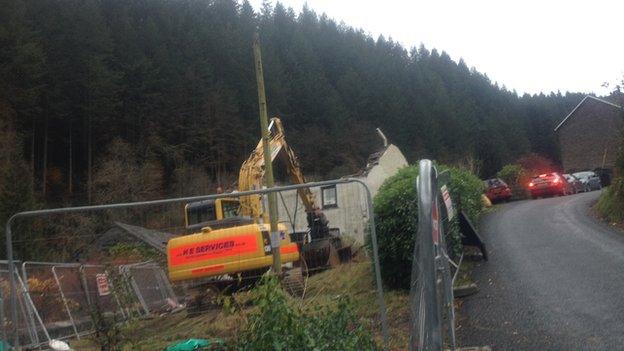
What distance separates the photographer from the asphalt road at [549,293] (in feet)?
27.1

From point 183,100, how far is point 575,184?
29.5m

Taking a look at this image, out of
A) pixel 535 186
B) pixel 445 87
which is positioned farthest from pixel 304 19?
pixel 535 186

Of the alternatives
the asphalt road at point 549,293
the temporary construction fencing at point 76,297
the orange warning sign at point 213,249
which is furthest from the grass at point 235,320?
the asphalt road at point 549,293

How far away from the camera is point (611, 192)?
19125 mm

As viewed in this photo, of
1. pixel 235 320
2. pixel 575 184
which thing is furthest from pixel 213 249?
pixel 575 184

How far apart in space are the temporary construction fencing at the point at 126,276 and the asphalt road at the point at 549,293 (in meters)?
1.56

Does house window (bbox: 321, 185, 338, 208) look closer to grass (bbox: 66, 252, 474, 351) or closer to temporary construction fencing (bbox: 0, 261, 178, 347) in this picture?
grass (bbox: 66, 252, 474, 351)

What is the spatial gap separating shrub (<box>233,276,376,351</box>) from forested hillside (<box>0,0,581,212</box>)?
2394 centimetres

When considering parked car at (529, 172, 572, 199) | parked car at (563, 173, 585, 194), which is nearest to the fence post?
parked car at (529, 172, 572, 199)

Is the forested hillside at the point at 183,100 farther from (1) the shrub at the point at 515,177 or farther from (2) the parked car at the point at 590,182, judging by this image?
(2) the parked car at the point at 590,182

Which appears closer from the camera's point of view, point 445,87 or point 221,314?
point 221,314

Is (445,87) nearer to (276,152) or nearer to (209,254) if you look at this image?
(276,152)

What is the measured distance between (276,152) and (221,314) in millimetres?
14259

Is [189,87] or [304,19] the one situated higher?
[304,19]
